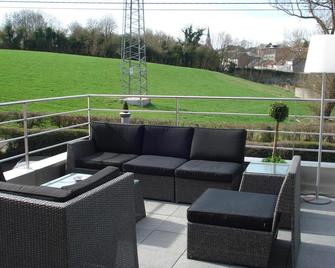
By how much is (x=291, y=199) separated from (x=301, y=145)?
5.98 m

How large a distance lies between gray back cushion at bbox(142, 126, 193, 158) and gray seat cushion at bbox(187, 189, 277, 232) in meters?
1.50

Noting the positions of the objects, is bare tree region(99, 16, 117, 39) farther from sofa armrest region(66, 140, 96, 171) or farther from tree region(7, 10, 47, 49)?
sofa armrest region(66, 140, 96, 171)

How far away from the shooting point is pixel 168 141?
4.80 metres

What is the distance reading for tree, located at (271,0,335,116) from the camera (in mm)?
13242

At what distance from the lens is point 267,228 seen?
2.87m

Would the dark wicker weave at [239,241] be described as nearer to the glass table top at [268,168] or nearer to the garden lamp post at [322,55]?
the glass table top at [268,168]

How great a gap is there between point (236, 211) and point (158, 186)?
5.03 ft

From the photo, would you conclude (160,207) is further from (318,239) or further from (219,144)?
(318,239)

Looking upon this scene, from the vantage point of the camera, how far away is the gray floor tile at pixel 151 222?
3.72 m

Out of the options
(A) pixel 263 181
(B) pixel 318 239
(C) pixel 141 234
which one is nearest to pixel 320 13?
(A) pixel 263 181

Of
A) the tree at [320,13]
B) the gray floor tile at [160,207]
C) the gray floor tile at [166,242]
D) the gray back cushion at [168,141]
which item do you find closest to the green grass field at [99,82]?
the tree at [320,13]

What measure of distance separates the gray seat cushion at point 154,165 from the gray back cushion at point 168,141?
148 mm

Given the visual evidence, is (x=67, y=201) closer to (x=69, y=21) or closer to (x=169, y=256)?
(x=169, y=256)

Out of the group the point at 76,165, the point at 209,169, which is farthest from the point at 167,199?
the point at 76,165
